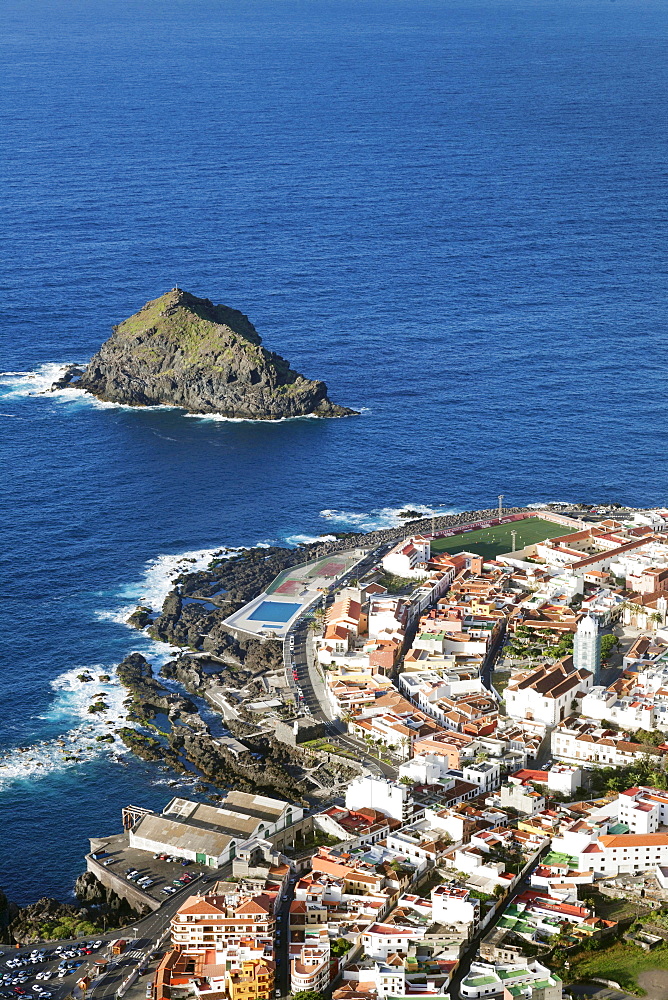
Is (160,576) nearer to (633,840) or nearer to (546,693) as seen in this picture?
(546,693)

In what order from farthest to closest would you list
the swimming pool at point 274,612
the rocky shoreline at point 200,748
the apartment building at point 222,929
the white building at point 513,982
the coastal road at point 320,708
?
the swimming pool at point 274,612 → the coastal road at point 320,708 → the rocky shoreline at point 200,748 → the apartment building at point 222,929 → the white building at point 513,982

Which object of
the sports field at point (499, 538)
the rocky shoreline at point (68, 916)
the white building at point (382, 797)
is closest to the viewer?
the rocky shoreline at point (68, 916)

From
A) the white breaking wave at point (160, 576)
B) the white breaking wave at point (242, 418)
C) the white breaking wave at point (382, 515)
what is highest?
the white breaking wave at point (242, 418)

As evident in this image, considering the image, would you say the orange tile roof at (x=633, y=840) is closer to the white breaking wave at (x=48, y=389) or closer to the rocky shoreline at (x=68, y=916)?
the rocky shoreline at (x=68, y=916)

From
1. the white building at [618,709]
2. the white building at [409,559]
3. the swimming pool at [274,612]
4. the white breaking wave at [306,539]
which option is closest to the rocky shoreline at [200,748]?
the swimming pool at [274,612]

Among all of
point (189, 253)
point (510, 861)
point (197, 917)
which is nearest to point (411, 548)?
point (510, 861)

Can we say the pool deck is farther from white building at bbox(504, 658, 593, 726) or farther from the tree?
the tree

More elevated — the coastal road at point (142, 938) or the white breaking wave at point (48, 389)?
the white breaking wave at point (48, 389)

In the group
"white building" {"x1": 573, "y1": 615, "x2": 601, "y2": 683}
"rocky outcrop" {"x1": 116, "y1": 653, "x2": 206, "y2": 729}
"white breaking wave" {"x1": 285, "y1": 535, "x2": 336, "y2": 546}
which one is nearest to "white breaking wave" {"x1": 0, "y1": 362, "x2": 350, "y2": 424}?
"white breaking wave" {"x1": 285, "y1": 535, "x2": 336, "y2": 546}
